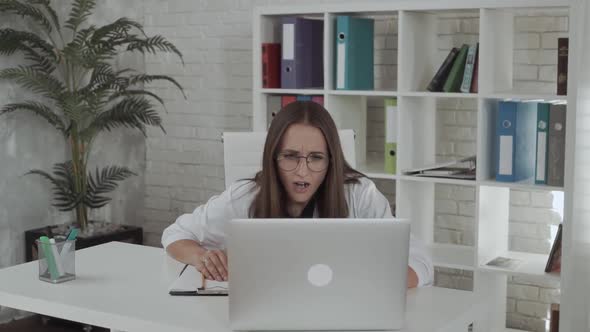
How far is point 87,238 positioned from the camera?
159 inches

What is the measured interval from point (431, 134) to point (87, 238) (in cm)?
174

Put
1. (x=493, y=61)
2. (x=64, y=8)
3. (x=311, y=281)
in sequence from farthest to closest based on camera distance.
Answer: (x=64, y=8)
(x=493, y=61)
(x=311, y=281)

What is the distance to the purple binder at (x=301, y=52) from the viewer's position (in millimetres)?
3646

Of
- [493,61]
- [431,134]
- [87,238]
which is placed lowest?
[87,238]

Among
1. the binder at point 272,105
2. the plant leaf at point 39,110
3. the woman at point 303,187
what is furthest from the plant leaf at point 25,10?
the woman at point 303,187

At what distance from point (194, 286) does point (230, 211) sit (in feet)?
1.19

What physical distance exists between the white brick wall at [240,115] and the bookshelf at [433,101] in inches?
2.0

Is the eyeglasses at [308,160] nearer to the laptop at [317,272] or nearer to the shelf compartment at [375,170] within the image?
the laptop at [317,272]

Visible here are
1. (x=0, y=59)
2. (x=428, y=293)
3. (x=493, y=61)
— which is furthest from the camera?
(x=0, y=59)

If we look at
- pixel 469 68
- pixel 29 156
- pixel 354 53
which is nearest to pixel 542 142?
pixel 469 68

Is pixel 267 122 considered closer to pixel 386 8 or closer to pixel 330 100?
pixel 330 100

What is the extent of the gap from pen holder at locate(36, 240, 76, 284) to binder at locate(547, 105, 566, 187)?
6.16 feet

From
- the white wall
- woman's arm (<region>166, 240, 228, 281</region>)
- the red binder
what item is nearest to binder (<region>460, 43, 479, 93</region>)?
the red binder

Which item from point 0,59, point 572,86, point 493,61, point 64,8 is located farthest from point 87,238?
point 572,86
